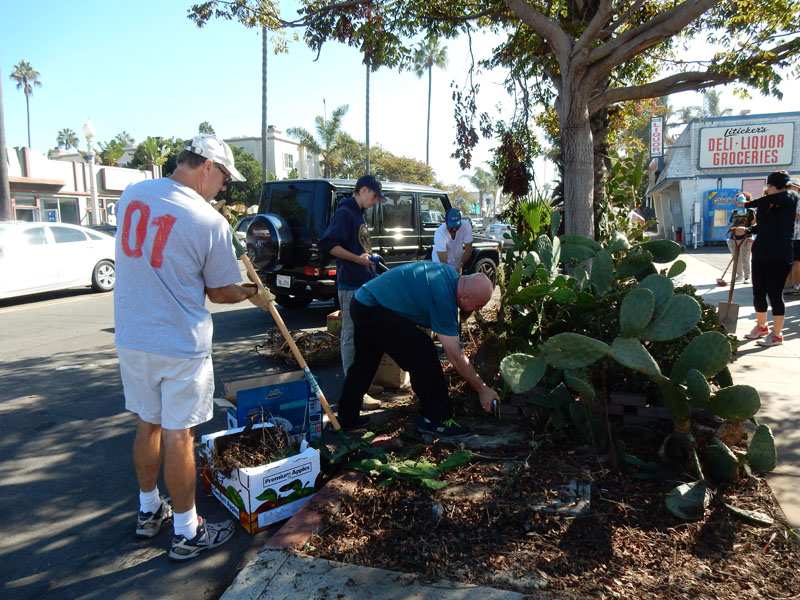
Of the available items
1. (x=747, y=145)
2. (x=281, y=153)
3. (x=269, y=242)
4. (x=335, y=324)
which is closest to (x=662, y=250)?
(x=335, y=324)

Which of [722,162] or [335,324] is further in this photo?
[722,162]

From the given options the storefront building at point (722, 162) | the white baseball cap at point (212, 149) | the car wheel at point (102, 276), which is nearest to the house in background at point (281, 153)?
the storefront building at point (722, 162)

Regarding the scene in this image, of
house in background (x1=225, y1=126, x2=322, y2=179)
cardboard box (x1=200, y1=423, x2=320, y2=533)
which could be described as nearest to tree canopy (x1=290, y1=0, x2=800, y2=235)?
cardboard box (x1=200, y1=423, x2=320, y2=533)

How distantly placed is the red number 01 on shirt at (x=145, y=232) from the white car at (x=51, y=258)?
9510 millimetres

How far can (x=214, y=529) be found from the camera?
9.64 ft

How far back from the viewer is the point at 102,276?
12398mm

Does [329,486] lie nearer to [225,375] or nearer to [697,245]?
[225,375]

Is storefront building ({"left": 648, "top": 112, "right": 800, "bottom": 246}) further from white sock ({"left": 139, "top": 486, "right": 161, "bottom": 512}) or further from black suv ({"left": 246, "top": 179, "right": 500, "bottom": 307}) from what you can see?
white sock ({"left": 139, "top": 486, "right": 161, "bottom": 512})

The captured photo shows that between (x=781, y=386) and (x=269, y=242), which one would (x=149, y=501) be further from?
(x=269, y=242)

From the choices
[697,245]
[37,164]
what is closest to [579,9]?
[697,245]

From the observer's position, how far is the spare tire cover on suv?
25.4 ft

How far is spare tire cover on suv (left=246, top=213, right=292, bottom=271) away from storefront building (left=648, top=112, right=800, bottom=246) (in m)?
19.4

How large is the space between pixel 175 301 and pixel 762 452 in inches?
117

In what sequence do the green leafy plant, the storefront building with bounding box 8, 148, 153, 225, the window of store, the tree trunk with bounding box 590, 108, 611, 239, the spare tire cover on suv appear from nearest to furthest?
the green leafy plant → the tree trunk with bounding box 590, 108, 611, 239 → the spare tire cover on suv → the window of store → the storefront building with bounding box 8, 148, 153, 225
